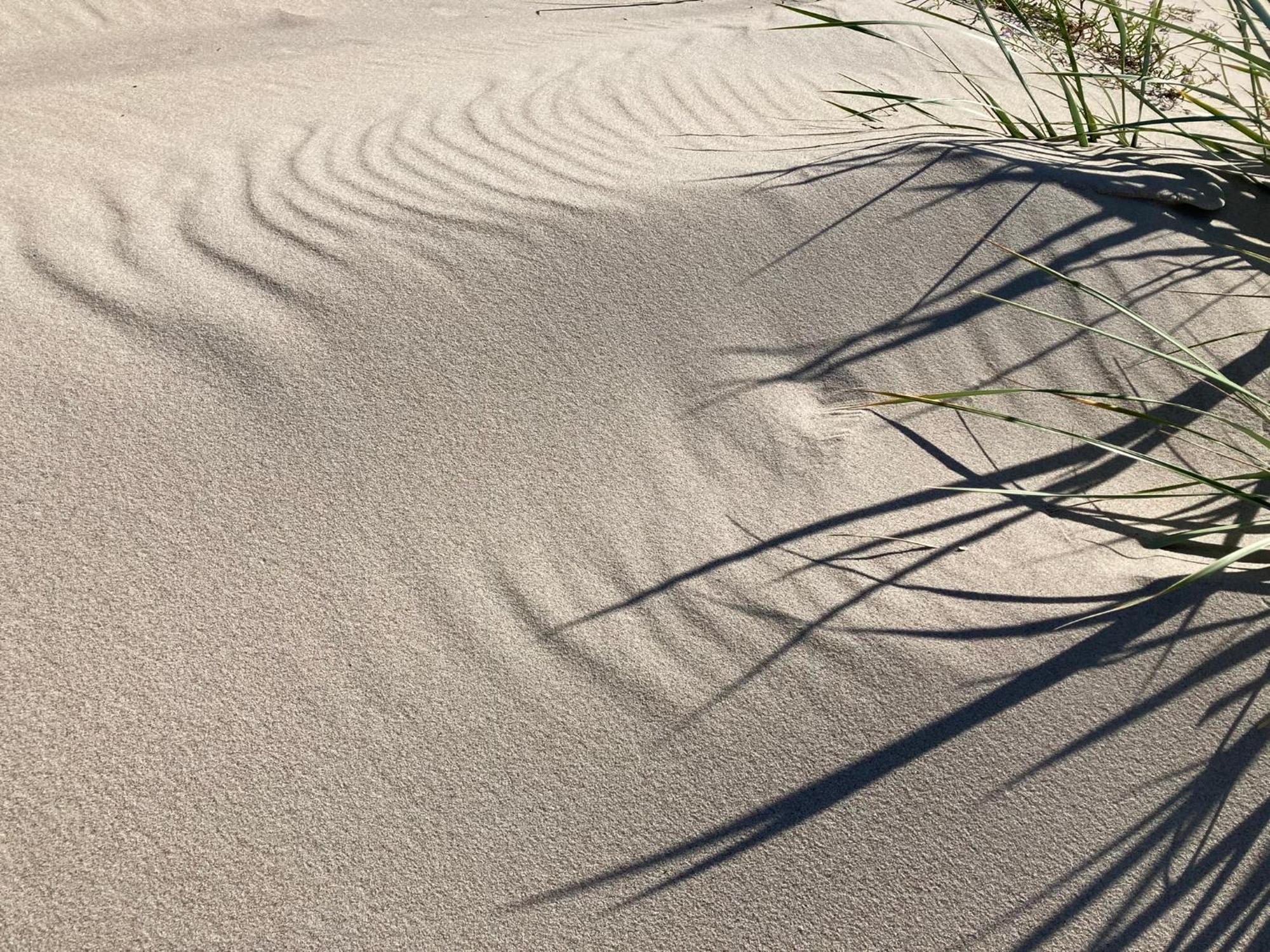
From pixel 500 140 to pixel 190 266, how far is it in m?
1.05

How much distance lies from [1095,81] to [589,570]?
11.8 ft

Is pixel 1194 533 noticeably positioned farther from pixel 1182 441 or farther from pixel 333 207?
pixel 333 207

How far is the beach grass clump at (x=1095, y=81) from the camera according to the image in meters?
2.11

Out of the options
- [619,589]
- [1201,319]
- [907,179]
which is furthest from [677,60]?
[619,589]

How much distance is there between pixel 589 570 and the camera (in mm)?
1618

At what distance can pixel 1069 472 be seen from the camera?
1856mm

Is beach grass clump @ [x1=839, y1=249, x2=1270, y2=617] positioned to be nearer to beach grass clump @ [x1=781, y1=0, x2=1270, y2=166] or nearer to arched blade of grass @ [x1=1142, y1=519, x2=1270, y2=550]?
arched blade of grass @ [x1=1142, y1=519, x2=1270, y2=550]

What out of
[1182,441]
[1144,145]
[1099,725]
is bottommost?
[1099,725]

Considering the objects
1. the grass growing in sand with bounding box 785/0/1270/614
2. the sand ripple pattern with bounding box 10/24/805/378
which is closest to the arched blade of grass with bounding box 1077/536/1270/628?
the grass growing in sand with bounding box 785/0/1270/614

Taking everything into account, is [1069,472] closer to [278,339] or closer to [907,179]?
[907,179]

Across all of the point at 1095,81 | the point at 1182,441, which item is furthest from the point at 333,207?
the point at 1095,81

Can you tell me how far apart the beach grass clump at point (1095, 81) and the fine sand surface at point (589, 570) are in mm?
237

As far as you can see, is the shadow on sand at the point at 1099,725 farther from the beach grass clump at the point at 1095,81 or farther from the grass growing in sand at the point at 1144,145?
the beach grass clump at the point at 1095,81

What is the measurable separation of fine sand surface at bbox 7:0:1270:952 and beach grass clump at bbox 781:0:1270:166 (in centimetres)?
24
